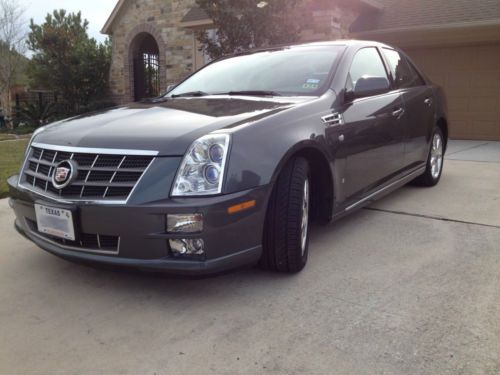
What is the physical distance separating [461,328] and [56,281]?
93.1 inches

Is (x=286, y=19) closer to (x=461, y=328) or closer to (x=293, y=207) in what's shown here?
(x=293, y=207)

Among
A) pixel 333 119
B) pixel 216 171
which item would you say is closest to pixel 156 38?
pixel 333 119

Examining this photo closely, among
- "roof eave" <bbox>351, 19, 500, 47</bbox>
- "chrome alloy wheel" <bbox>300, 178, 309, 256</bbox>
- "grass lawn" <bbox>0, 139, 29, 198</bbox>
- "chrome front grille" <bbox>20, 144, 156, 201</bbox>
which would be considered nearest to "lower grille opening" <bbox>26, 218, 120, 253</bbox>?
"chrome front grille" <bbox>20, 144, 156, 201</bbox>

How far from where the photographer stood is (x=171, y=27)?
13.8 m

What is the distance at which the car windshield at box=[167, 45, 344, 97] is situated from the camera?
11.6 feet

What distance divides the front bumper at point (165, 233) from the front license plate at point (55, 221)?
4cm

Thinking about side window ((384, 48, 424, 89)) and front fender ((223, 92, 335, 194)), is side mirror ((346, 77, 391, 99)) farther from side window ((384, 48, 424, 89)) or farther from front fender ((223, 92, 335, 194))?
side window ((384, 48, 424, 89))

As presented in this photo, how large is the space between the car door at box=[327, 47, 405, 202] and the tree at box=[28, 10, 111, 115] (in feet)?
41.9

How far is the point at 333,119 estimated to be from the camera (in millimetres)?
3273

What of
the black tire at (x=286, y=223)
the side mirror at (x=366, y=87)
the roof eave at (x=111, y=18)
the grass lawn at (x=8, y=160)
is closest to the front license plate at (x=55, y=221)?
the black tire at (x=286, y=223)

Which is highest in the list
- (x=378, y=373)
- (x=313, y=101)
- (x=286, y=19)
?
(x=286, y=19)

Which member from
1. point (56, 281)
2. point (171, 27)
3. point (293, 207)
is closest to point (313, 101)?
point (293, 207)

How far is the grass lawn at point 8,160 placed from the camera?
18.4ft

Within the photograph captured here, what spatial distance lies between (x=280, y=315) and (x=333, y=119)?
4.73ft
